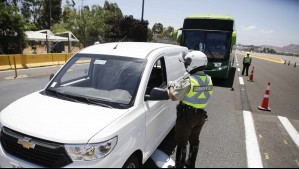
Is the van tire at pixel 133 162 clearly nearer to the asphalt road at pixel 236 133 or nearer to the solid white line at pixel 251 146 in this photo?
the asphalt road at pixel 236 133

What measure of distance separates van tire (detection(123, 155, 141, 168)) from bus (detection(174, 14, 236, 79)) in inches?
416

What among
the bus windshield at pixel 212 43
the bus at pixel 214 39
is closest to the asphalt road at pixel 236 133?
the bus at pixel 214 39

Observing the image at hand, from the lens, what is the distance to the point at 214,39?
1331cm

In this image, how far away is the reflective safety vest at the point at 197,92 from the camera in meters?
3.75

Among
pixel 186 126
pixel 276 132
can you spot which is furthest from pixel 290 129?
pixel 186 126

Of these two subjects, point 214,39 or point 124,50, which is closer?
point 124,50

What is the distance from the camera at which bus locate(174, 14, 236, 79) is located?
13086 millimetres

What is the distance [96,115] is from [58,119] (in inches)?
17.3

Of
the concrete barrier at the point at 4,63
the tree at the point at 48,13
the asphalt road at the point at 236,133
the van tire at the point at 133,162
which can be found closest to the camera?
the van tire at the point at 133,162

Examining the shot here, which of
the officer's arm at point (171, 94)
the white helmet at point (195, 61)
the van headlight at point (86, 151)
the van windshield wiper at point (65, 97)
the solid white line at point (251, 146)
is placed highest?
the white helmet at point (195, 61)

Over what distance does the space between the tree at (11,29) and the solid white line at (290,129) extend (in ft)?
70.4

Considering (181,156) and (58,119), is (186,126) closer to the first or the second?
(181,156)

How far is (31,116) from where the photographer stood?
305 centimetres

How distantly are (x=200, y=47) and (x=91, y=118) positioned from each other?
11.3 m
